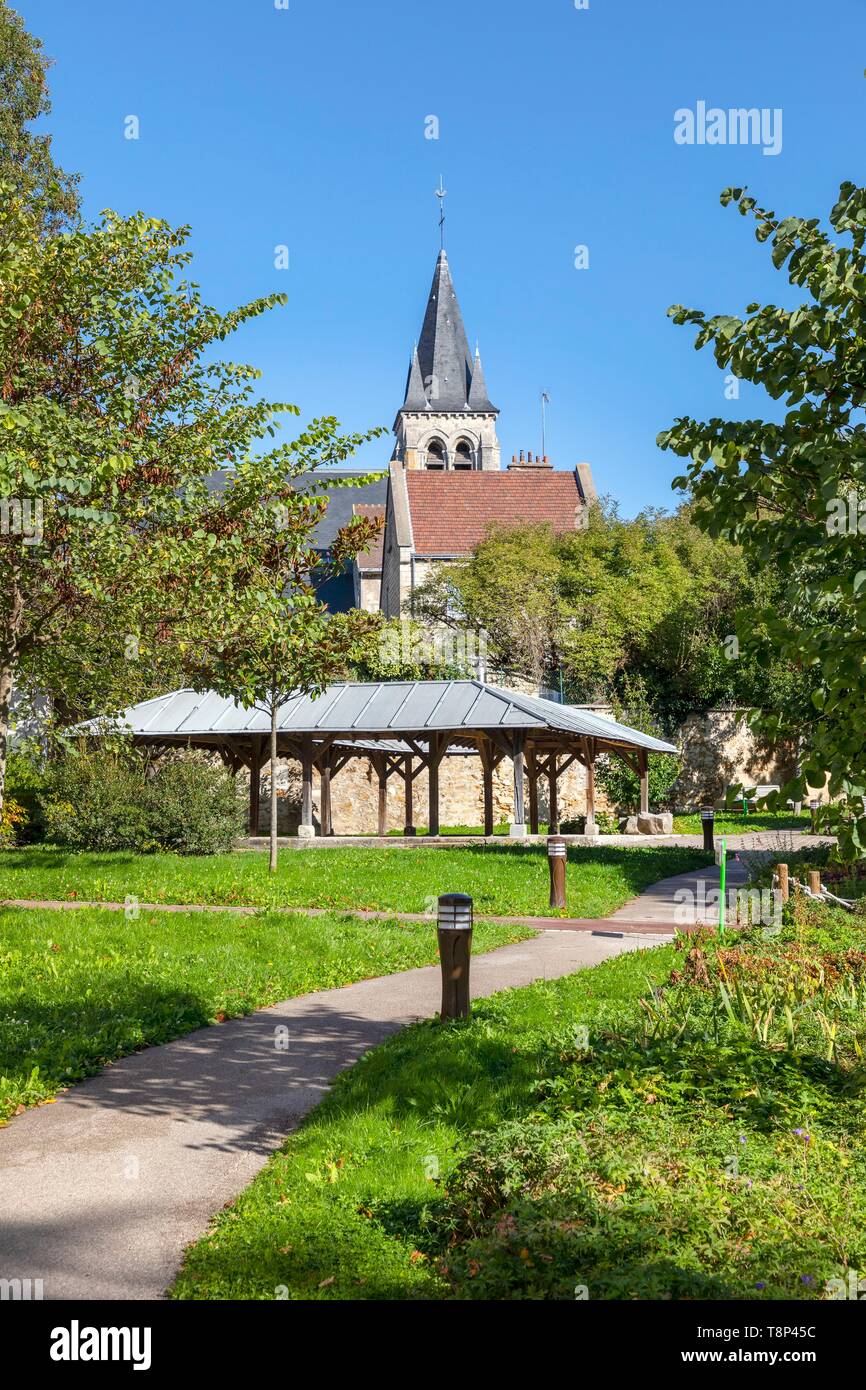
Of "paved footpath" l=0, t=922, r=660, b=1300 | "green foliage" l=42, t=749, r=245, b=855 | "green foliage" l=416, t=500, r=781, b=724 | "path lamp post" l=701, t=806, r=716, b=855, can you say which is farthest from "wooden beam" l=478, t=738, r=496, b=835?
"paved footpath" l=0, t=922, r=660, b=1300

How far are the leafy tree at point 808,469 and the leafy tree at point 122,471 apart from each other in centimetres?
641

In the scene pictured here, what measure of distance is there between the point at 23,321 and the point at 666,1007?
945cm

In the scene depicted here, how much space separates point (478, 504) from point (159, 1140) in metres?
44.9

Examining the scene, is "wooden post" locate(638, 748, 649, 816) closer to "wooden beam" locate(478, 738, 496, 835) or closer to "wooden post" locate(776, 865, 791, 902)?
"wooden beam" locate(478, 738, 496, 835)

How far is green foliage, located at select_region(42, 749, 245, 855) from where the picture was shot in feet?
70.3

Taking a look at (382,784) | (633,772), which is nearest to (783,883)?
(382,784)

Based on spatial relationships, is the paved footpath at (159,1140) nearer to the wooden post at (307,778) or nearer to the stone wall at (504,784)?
the wooden post at (307,778)

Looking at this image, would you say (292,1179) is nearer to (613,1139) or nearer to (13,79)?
(613,1139)

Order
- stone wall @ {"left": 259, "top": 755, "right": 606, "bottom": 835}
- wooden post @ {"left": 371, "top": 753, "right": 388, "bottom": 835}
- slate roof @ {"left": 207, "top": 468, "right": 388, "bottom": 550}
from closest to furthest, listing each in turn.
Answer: wooden post @ {"left": 371, "top": 753, "right": 388, "bottom": 835}, stone wall @ {"left": 259, "top": 755, "right": 606, "bottom": 835}, slate roof @ {"left": 207, "top": 468, "right": 388, "bottom": 550}

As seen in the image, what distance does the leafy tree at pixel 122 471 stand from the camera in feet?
37.8

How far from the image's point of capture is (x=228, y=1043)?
823cm

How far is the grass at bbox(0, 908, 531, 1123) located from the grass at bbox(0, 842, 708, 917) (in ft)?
5.58

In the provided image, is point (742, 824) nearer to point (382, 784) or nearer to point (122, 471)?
point (382, 784)
